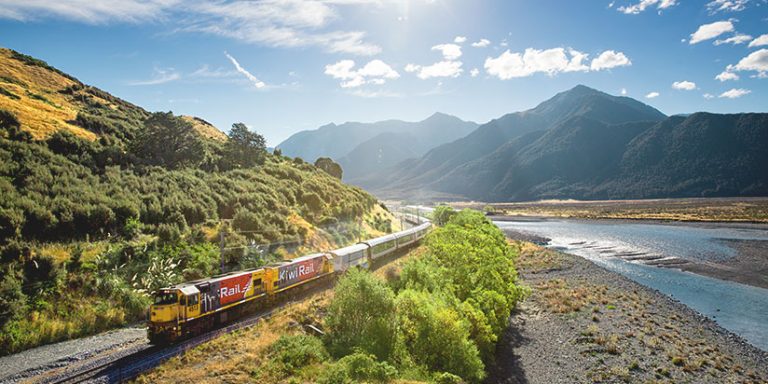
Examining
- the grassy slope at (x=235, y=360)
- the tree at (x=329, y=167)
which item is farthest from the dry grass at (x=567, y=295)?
the tree at (x=329, y=167)

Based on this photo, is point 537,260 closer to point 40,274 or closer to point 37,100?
point 40,274

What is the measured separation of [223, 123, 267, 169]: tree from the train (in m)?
28.8

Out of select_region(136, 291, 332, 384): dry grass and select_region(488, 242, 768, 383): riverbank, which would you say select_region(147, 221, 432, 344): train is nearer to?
select_region(136, 291, 332, 384): dry grass

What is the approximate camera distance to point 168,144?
4553cm

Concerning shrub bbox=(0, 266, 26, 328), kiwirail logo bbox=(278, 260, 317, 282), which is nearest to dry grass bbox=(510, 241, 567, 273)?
kiwirail logo bbox=(278, 260, 317, 282)

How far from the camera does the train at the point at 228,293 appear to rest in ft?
61.5

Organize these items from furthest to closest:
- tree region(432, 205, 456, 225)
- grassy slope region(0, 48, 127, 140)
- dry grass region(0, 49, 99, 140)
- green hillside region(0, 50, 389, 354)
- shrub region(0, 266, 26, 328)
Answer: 1. tree region(432, 205, 456, 225)
2. grassy slope region(0, 48, 127, 140)
3. dry grass region(0, 49, 99, 140)
4. green hillside region(0, 50, 389, 354)
5. shrub region(0, 266, 26, 328)

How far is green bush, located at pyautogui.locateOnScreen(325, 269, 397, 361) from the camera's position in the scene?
20938 millimetres

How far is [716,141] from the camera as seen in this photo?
200 meters

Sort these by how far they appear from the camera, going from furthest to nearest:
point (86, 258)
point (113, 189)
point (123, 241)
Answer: point (113, 189), point (123, 241), point (86, 258)

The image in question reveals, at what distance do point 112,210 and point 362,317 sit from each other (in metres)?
20.4

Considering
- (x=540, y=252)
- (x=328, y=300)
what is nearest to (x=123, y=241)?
(x=328, y=300)

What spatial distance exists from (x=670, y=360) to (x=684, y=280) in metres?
25.8

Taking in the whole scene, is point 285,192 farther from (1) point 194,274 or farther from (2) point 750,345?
(2) point 750,345
